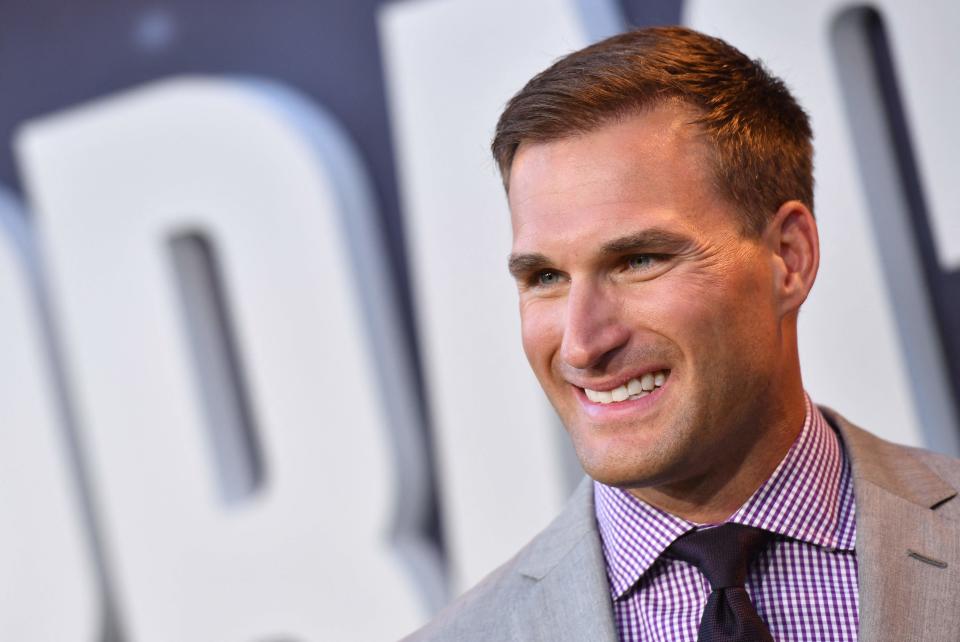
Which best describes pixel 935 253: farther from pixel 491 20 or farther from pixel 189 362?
pixel 189 362

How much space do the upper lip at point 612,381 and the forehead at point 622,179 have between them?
0.15 m

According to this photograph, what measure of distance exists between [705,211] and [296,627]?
2.05 metres

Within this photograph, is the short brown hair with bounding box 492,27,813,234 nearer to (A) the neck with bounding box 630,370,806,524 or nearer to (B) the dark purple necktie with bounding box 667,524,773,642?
(A) the neck with bounding box 630,370,806,524

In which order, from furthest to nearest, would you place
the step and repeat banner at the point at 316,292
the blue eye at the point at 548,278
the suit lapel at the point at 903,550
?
the step and repeat banner at the point at 316,292
the blue eye at the point at 548,278
the suit lapel at the point at 903,550

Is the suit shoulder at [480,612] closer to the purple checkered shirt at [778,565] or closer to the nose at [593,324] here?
the purple checkered shirt at [778,565]

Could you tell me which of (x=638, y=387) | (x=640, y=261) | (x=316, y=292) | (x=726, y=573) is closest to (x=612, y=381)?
(x=638, y=387)

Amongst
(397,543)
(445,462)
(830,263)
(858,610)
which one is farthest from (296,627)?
(858,610)

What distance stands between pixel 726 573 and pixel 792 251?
378 mm

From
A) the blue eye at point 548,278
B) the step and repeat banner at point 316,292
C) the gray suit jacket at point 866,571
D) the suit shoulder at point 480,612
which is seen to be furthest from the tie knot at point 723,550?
the step and repeat banner at point 316,292

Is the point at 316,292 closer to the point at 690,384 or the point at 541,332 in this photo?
the point at 541,332

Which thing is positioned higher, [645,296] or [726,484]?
[645,296]

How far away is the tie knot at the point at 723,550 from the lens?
1.30 meters

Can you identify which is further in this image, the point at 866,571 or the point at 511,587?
the point at 511,587

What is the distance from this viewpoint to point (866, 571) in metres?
1.28
